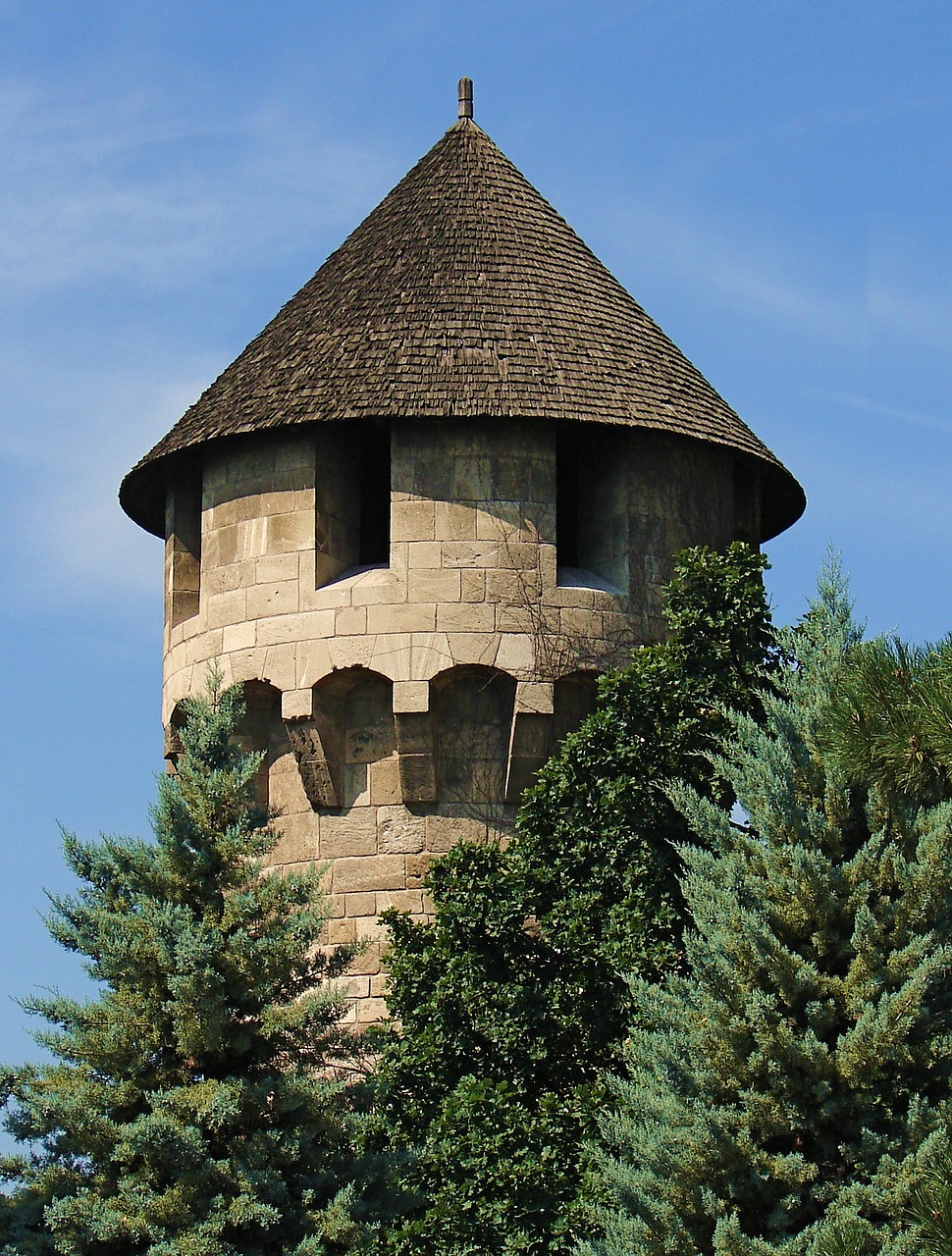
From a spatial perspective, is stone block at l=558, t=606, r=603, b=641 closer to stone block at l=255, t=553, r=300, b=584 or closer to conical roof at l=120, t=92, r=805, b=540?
conical roof at l=120, t=92, r=805, b=540

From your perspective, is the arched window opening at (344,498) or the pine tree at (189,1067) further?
the arched window opening at (344,498)

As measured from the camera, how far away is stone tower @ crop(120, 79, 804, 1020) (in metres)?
21.7

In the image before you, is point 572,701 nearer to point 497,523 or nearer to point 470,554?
point 470,554

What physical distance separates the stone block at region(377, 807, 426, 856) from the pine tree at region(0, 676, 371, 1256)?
3.91 m

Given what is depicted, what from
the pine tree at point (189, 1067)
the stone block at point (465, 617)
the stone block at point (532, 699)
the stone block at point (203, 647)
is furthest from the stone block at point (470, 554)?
the pine tree at point (189, 1067)

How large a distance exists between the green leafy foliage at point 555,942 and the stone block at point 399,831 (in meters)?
0.83

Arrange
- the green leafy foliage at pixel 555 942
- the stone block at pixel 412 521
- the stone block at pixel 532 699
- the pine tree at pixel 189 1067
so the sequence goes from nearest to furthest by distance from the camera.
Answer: the pine tree at pixel 189 1067, the green leafy foliage at pixel 555 942, the stone block at pixel 532 699, the stone block at pixel 412 521

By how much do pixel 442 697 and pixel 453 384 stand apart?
2.49m

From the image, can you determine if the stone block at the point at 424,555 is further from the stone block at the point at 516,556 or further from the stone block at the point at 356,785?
the stone block at the point at 356,785

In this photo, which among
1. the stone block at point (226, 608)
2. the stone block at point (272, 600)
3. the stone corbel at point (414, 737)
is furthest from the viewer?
the stone block at point (226, 608)

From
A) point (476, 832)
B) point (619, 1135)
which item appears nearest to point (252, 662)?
point (476, 832)

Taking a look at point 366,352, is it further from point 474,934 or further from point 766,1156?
point 766,1156

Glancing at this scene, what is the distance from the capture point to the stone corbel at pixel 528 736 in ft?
70.9

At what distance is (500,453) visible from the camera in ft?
72.7
